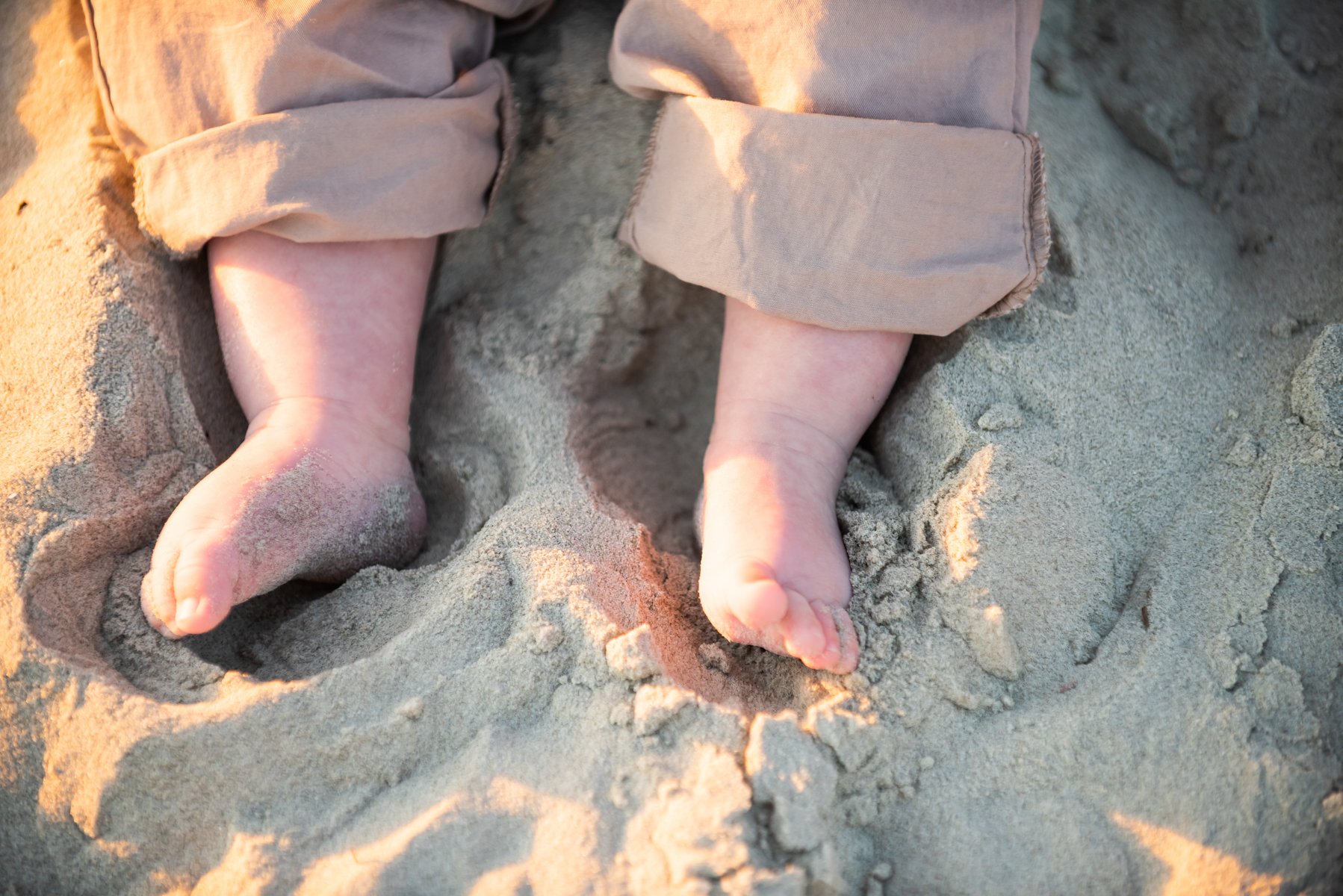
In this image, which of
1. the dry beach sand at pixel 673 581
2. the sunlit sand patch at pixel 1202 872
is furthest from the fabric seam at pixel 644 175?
the sunlit sand patch at pixel 1202 872

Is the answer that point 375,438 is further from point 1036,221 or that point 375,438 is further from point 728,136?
point 1036,221

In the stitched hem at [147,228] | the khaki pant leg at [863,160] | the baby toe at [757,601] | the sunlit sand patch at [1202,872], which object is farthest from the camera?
the stitched hem at [147,228]

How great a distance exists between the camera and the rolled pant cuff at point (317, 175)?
1120 mm

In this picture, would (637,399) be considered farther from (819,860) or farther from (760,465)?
(819,860)

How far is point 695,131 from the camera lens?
3.77 feet

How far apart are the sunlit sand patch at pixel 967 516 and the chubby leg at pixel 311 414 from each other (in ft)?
2.19

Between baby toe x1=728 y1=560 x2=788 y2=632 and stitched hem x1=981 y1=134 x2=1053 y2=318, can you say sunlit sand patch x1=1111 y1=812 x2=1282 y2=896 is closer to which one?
baby toe x1=728 y1=560 x2=788 y2=632

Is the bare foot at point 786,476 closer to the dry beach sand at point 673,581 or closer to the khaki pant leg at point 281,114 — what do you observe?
the dry beach sand at point 673,581

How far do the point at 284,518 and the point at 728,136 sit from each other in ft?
2.26

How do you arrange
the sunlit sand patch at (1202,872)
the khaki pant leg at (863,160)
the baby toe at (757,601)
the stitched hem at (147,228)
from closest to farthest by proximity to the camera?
the sunlit sand patch at (1202,872), the baby toe at (757,601), the khaki pant leg at (863,160), the stitched hem at (147,228)

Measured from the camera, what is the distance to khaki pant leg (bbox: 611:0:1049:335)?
107 cm

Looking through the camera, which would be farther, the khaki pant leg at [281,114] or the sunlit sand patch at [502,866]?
the khaki pant leg at [281,114]

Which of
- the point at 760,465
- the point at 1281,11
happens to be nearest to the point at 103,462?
the point at 760,465

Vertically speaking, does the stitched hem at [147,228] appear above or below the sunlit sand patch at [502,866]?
above
